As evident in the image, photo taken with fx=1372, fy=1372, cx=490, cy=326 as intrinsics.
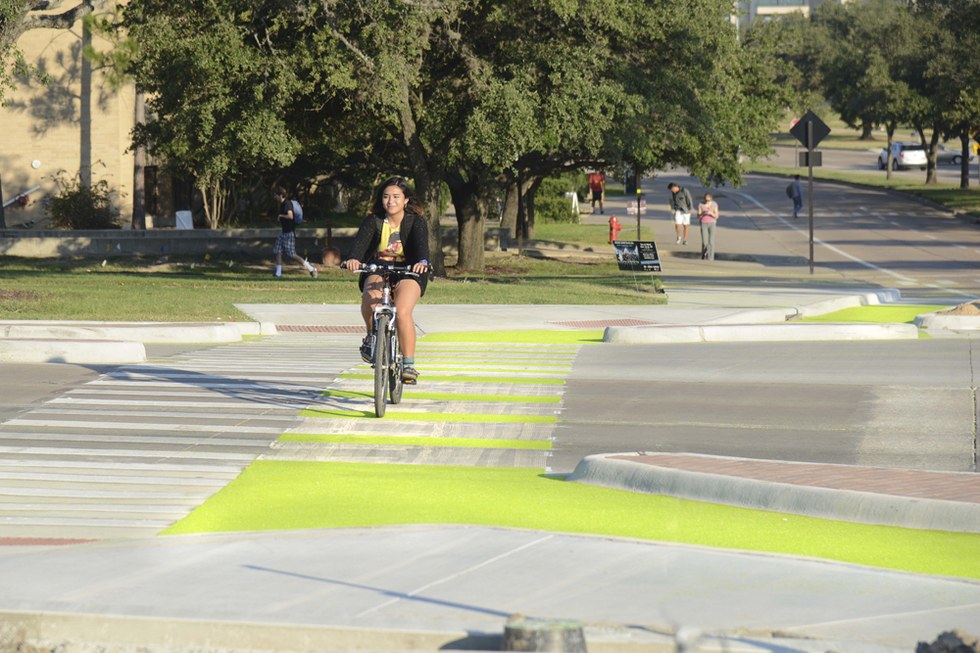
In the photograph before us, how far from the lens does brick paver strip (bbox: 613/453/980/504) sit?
829 cm

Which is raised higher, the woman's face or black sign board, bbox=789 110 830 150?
black sign board, bbox=789 110 830 150

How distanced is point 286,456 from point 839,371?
6970mm

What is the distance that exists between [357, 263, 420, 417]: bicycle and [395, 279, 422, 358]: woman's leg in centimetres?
5

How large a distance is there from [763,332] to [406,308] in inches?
315

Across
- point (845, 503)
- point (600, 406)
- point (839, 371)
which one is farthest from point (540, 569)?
point (839, 371)

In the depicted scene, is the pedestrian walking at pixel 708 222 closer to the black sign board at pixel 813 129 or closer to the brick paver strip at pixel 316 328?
the black sign board at pixel 813 129

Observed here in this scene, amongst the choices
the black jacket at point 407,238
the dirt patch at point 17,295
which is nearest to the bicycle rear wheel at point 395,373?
the black jacket at point 407,238

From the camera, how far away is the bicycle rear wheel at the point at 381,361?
35.4ft

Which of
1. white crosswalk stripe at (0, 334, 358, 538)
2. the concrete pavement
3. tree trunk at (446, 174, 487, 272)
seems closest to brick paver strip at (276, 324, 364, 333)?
white crosswalk stripe at (0, 334, 358, 538)

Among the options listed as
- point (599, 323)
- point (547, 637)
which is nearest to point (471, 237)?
point (599, 323)

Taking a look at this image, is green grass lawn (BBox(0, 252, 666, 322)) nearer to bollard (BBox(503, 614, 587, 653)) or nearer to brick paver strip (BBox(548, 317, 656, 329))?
brick paver strip (BBox(548, 317, 656, 329))

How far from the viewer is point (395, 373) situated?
11.4 m

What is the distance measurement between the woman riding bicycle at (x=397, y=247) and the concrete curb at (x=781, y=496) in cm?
252

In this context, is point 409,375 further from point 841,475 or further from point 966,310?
point 966,310
